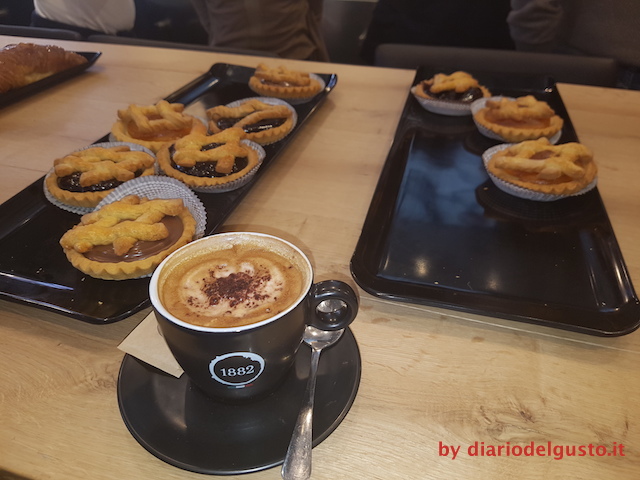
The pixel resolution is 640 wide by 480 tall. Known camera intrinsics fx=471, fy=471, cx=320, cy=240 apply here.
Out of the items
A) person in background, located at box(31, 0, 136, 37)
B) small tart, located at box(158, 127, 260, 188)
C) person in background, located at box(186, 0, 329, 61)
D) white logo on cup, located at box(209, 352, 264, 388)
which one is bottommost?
person in background, located at box(31, 0, 136, 37)

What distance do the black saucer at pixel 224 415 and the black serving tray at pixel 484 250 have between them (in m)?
0.23

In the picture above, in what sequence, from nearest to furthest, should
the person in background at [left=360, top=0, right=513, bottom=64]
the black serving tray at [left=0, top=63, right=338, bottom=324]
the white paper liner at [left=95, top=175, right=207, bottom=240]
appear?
the black serving tray at [left=0, top=63, right=338, bottom=324] < the white paper liner at [left=95, top=175, right=207, bottom=240] < the person in background at [left=360, top=0, right=513, bottom=64]

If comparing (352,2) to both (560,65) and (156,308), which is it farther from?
(156,308)

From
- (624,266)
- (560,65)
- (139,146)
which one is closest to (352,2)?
(560,65)

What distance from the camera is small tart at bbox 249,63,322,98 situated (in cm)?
167

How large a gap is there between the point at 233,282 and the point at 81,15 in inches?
145

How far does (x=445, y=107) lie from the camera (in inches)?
62.8

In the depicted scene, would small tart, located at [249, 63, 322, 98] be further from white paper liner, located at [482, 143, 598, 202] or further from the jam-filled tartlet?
white paper liner, located at [482, 143, 598, 202]

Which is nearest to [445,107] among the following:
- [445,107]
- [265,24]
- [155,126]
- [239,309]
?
[445,107]

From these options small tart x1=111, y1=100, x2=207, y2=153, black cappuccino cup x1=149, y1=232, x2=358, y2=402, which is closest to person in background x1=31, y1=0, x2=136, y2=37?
small tart x1=111, y1=100, x2=207, y2=153

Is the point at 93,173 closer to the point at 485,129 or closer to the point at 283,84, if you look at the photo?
the point at 283,84

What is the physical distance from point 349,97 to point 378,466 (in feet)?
4.62

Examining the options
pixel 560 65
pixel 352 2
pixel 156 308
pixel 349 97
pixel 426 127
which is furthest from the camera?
pixel 352 2

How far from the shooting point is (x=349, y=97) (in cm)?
178
